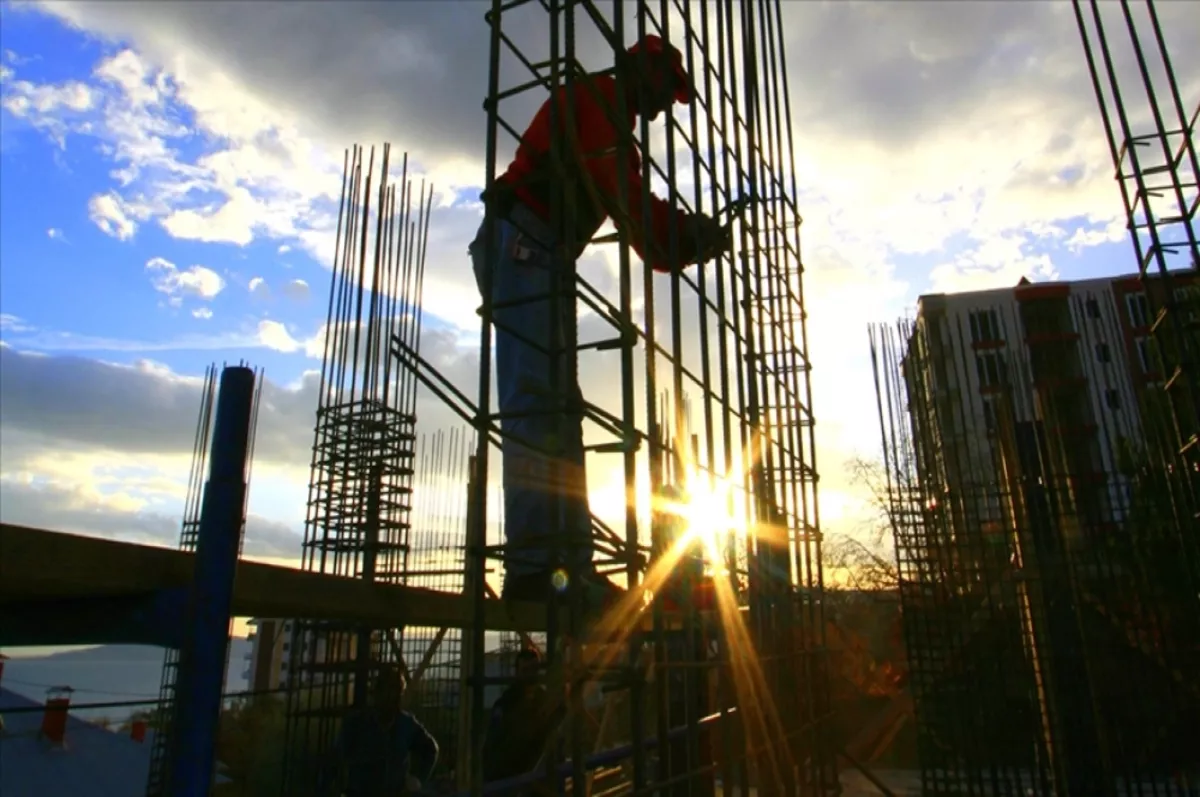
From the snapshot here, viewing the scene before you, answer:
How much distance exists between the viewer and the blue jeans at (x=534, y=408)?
2520mm

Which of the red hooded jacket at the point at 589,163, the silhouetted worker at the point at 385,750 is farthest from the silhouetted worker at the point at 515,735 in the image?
the red hooded jacket at the point at 589,163

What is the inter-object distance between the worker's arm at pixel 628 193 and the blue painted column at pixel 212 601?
1582 mm

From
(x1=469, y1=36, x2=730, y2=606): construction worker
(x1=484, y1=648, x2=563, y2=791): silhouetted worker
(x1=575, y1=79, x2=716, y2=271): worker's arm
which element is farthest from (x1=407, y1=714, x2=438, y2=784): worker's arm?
(x1=575, y1=79, x2=716, y2=271): worker's arm

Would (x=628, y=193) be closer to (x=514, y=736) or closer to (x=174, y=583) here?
(x=174, y=583)

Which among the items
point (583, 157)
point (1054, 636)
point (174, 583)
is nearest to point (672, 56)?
point (583, 157)

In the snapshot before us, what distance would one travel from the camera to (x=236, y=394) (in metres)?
1.65

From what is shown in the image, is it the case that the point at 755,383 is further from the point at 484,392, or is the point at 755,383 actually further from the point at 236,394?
the point at 236,394

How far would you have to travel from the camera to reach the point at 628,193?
3064 mm

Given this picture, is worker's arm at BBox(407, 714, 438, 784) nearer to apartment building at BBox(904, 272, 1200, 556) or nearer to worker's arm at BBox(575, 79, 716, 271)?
worker's arm at BBox(575, 79, 716, 271)

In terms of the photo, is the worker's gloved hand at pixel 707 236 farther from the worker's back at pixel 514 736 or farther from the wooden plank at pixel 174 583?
the worker's back at pixel 514 736

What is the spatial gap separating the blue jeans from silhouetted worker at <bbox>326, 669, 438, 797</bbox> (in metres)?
2.69

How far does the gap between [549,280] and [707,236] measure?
1.35 metres

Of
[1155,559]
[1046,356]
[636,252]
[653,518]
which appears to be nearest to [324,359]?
[636,252]

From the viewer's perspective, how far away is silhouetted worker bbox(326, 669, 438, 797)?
4961 mm
